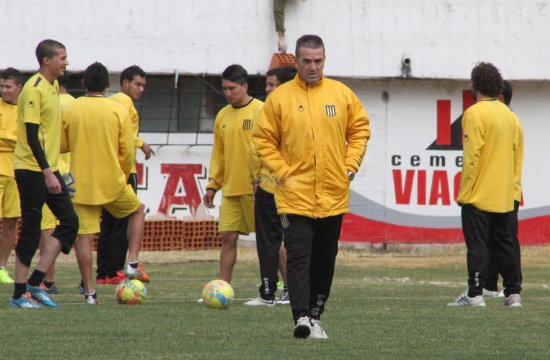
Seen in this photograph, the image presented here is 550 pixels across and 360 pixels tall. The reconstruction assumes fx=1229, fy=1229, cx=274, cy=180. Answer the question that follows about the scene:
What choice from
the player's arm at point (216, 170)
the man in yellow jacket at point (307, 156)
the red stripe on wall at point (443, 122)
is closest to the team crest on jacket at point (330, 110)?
the man in yellow jacket at point (307, 156)

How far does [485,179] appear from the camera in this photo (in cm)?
1084

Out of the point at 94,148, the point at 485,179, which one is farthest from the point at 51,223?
the point at 485,179

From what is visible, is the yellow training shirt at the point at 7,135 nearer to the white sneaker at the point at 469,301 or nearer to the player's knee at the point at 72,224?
the player's knee at the point at 72,224

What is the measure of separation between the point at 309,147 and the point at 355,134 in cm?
39

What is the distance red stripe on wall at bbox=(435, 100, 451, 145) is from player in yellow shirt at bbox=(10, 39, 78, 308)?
1053 centimetres

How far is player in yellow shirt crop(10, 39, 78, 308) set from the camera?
1013 cm

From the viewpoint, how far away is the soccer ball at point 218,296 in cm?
1028

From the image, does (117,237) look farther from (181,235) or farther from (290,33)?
(290,33)

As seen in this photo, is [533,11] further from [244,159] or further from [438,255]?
[244,159]

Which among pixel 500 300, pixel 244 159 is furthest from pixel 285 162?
pixel 500 300

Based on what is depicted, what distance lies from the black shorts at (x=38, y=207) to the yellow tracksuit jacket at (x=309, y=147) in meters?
2.64

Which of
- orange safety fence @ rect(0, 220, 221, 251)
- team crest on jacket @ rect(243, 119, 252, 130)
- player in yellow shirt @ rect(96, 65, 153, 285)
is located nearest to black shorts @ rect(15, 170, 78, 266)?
team crest on jacket @ rect(243, 119, 252, 130)

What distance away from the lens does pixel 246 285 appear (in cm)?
1362

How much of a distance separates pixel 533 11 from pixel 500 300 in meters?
9.10
